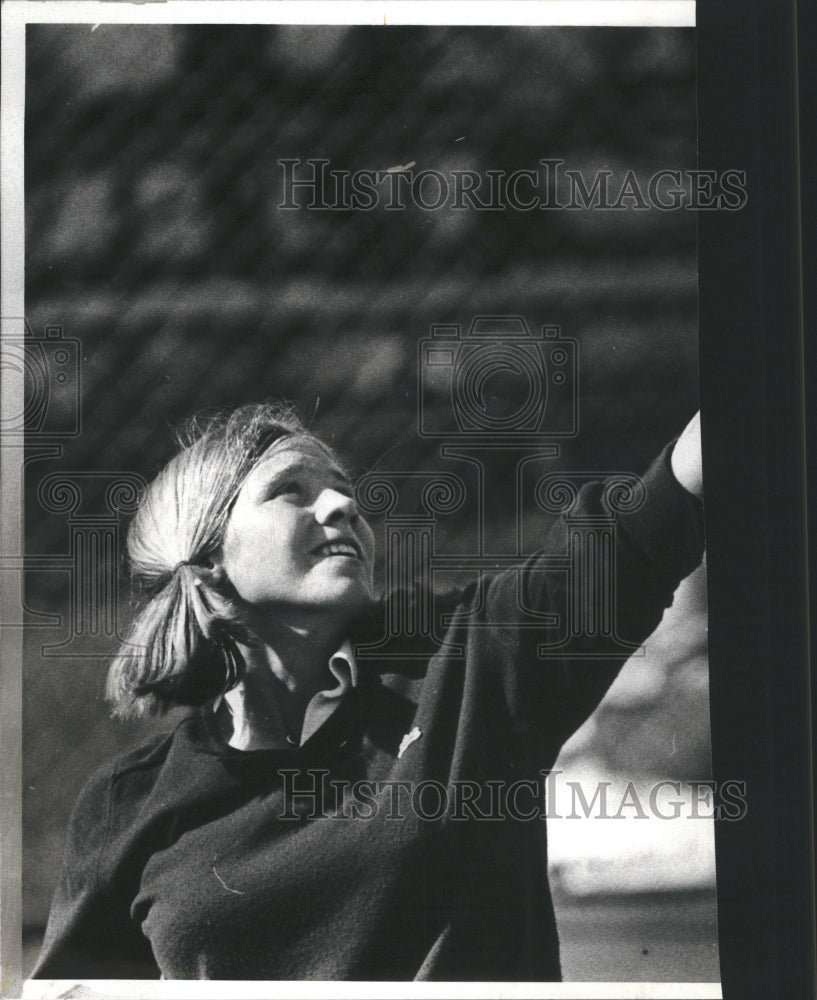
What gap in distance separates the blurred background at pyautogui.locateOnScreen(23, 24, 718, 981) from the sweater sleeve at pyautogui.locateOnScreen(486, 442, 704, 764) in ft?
0.21

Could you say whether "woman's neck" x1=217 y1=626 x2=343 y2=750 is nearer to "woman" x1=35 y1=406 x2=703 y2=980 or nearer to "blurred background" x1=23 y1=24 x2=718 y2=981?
"woman" x1=35 y1=406 x2=703 y2=980

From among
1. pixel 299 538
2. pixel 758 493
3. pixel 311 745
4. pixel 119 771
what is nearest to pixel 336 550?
pixel 299 538

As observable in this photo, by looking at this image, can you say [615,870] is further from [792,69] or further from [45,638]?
[792,69]

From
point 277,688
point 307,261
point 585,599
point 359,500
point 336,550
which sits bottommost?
point 277,688

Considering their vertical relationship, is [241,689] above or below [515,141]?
below

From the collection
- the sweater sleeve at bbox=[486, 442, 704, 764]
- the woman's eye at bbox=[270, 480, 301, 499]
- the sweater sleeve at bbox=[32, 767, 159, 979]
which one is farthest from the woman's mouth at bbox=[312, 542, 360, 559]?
the sweater sleeve at bbox=[32, 767, 159, 979]

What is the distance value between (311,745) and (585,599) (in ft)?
2.21

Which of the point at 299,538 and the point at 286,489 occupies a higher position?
the point at 286,489

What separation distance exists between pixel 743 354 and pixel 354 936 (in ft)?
5.00

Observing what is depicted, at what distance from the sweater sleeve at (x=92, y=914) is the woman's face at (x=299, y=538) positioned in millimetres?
552

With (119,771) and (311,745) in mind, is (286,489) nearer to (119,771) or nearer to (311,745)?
(311,745)

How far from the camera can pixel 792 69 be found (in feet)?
6.18

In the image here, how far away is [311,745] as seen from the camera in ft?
6.06

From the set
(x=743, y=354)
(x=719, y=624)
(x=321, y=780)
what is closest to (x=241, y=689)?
(x=321, y=780)
